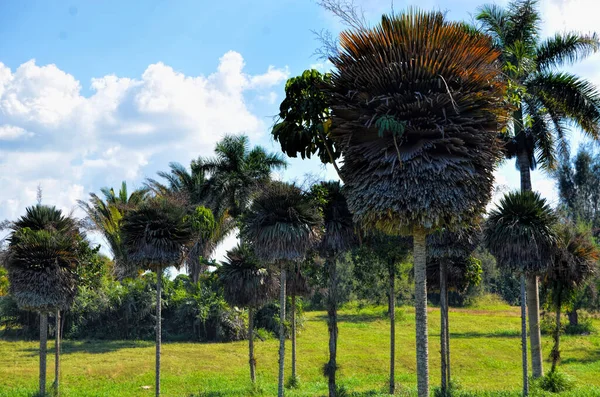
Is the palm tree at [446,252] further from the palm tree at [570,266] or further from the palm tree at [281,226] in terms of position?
the palm tree at [281,226]

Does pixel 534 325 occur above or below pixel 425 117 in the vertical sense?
below

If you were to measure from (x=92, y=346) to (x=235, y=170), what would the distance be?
13.6 m

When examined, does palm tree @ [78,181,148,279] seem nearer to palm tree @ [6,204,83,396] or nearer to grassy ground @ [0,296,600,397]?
grassy ground @ [0,296,600,397]

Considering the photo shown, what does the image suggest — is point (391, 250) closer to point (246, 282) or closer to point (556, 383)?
point (246, 282)

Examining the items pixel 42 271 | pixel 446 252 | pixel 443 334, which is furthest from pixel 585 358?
pixel 42 271

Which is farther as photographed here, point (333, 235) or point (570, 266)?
point (570, 266)

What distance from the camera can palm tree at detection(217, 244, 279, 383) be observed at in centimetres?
2328

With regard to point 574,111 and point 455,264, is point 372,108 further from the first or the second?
point 455,264

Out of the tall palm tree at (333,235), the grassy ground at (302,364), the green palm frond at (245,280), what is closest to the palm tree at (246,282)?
the green palm frond at (245,280)

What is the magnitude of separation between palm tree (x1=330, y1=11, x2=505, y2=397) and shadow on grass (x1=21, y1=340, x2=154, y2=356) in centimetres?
2340

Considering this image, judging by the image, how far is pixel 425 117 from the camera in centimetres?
1226

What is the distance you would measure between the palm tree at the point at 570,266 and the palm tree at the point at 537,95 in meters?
2.20

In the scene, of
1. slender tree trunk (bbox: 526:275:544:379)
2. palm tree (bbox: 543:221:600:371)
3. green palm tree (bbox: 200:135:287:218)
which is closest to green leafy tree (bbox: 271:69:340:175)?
slender tree trunk (bbox: 526:275:544:379)

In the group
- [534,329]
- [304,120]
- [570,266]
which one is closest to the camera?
[304,120]
